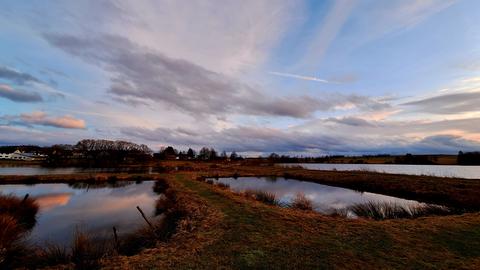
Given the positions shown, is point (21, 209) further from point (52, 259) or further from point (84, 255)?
point (84, 255)

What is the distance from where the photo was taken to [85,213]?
56.8 feet

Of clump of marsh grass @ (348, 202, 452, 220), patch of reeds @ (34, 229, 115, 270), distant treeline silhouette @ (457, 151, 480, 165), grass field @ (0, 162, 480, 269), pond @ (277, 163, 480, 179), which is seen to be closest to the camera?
grass field @ (0, 162, 480, 269)

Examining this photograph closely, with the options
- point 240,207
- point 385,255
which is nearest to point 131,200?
point 240,207

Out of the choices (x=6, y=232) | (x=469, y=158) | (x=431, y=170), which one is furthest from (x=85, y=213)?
(x=469, y=158)

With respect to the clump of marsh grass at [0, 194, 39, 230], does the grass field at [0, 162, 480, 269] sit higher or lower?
higher

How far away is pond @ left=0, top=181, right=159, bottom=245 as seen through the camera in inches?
500

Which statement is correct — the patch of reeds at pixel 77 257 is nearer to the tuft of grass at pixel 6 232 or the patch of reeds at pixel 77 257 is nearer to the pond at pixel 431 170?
the tuft of grass at pixel 6 232

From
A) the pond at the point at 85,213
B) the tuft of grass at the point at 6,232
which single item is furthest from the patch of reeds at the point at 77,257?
the pond at the point at 85,213

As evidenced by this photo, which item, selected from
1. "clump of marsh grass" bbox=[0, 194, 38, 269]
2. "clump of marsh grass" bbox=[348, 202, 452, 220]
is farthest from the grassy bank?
"clump of marsh grass" bbox=[0, 194, 38, 269]

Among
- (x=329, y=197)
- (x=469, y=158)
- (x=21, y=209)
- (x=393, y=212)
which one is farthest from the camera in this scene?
(x=469, y=158)

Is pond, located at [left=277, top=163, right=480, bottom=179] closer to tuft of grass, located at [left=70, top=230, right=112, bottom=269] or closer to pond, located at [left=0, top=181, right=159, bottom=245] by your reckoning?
pond, located at [left=0, top=181, right=159, bottom=245]

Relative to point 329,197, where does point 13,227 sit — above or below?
above

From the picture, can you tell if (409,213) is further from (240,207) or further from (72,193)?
(72,193)

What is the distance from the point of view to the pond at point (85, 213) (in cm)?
1270
